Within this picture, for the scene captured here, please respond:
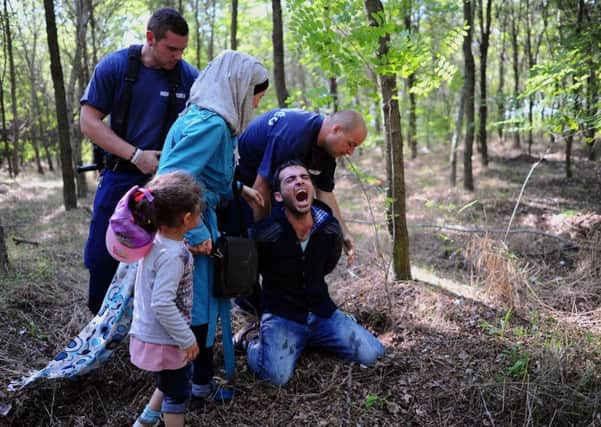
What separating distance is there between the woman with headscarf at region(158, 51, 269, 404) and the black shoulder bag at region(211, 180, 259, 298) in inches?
1.9

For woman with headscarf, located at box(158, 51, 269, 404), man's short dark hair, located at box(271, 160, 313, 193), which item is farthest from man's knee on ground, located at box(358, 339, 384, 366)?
man's short dark hair, located at box(271, 160, 313, 193)

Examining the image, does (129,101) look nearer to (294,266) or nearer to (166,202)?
(166,202)

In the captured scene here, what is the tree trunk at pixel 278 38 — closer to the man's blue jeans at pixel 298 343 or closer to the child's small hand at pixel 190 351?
the man's blue jeans at pixel 298 343

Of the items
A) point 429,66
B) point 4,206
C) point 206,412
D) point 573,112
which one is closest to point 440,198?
point 573,112

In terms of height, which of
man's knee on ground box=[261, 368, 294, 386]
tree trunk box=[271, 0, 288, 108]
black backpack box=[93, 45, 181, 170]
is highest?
tree trunk box=[271, 0, 288, 108]

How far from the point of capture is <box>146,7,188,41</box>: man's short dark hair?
290cm

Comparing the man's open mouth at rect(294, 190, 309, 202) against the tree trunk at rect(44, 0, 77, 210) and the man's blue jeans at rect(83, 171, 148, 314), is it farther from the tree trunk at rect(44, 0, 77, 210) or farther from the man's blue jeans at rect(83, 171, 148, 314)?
the tree trunk at rect(44, 0, 77, 210)

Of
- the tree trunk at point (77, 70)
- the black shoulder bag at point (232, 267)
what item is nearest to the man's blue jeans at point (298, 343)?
the black shoulder bag at point (232, 267)

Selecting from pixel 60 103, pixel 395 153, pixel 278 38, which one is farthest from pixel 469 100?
pixel 60 103

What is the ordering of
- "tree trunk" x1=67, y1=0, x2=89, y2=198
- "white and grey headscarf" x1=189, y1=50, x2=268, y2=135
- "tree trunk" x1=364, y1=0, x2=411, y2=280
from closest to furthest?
1. "white and grey headscarf" x1=189, y1=50, x2=268, y2=135
2. "tree trunk" x1=364, y1=0, x2=411, y2=280
3. "tree trunk" x1=67, y1=0, x2=89, y2=198

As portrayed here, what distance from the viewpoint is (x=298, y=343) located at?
336cm

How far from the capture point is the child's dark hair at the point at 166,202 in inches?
86.3

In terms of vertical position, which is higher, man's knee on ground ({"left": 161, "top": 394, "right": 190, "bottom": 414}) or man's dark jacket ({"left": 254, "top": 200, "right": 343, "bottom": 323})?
man's dark jacket ({"left": 254, "top": 200, "right": 343, "bottom": 323})

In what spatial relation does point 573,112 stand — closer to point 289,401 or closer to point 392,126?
point 392,126
